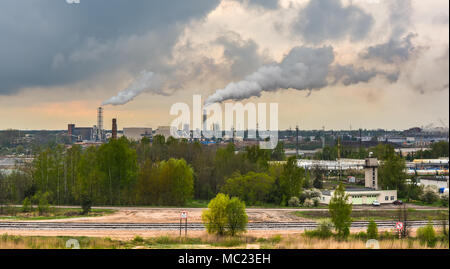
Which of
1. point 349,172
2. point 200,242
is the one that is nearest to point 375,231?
point 200,242

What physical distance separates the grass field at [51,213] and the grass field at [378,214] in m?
12.0

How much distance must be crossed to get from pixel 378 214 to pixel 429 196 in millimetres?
8806

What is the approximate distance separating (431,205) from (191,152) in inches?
821

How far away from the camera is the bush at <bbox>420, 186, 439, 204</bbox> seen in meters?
32.8

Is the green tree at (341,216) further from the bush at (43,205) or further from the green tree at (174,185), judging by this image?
the bush at (43,205)

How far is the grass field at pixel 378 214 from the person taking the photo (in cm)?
2454

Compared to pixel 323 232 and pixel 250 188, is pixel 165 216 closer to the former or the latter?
pixel 250 188

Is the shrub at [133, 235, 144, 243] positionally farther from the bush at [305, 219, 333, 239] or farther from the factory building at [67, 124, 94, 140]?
the factory building at [67, 124, 94, 140]

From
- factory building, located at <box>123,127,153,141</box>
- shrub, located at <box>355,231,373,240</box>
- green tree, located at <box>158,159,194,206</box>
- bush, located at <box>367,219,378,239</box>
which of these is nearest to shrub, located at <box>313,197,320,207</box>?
green tree, located at <box>158,159,194,206</box>

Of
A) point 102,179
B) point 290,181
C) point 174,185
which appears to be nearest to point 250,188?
point 290,181

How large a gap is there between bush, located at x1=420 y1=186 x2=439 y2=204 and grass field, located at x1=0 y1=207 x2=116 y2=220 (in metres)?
23.2

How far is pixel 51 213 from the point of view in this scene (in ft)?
84.7
